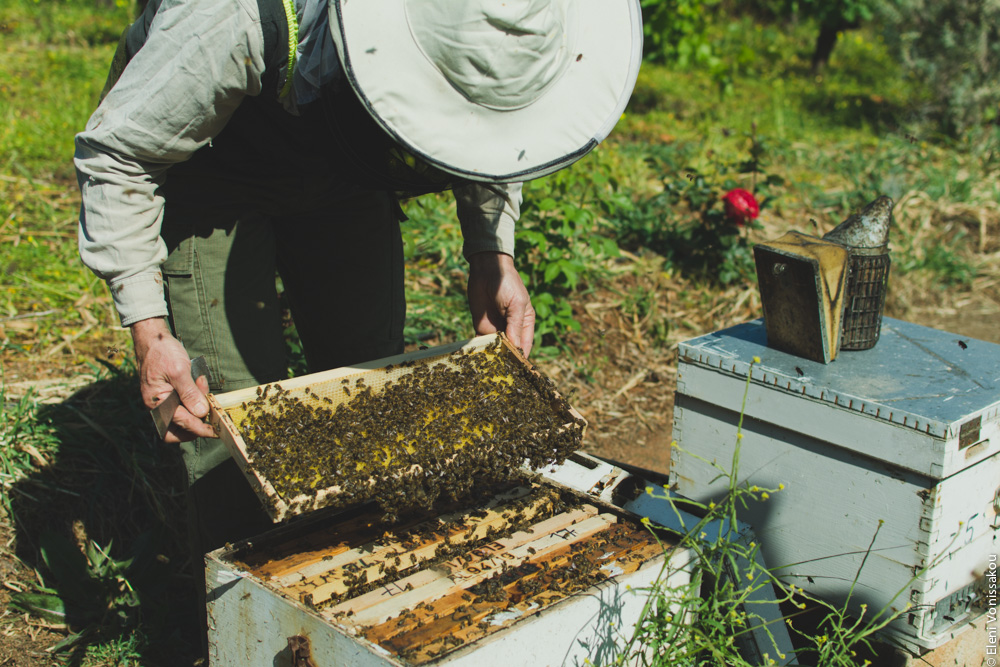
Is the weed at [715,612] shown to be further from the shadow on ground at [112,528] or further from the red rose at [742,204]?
the red rose at [742,204]

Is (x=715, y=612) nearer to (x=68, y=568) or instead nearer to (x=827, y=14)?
(x=68, y=568)

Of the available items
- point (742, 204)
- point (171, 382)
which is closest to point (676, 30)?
point (742, 204)

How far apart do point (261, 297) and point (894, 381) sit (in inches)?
68.5

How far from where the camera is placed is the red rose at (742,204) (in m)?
4.43

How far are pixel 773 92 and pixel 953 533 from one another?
321 inches

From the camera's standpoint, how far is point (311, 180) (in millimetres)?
2129

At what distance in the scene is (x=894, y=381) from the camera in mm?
2178

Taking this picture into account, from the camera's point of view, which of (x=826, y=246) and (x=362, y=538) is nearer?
(x=362, y=538)

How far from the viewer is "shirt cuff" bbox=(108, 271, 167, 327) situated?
1.82 m

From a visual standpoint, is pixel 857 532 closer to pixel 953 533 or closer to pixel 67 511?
pixel 953 533

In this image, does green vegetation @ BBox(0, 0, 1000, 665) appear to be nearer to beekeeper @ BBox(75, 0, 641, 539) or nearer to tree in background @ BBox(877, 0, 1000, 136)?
tree in background @ BBox(877, 0, 1000, 136)

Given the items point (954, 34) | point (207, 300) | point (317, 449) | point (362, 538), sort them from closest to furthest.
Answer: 1. point (317, 449)
2. point (362, 538)
3. point (207, 300)
4. point (954, 34)

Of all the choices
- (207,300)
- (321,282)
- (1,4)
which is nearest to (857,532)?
(321,282)

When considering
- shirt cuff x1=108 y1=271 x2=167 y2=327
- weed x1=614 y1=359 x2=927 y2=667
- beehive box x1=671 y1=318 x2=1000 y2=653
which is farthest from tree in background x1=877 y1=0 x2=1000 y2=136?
shirt cuff x1=108 y1=271 x2=167 y2=327
